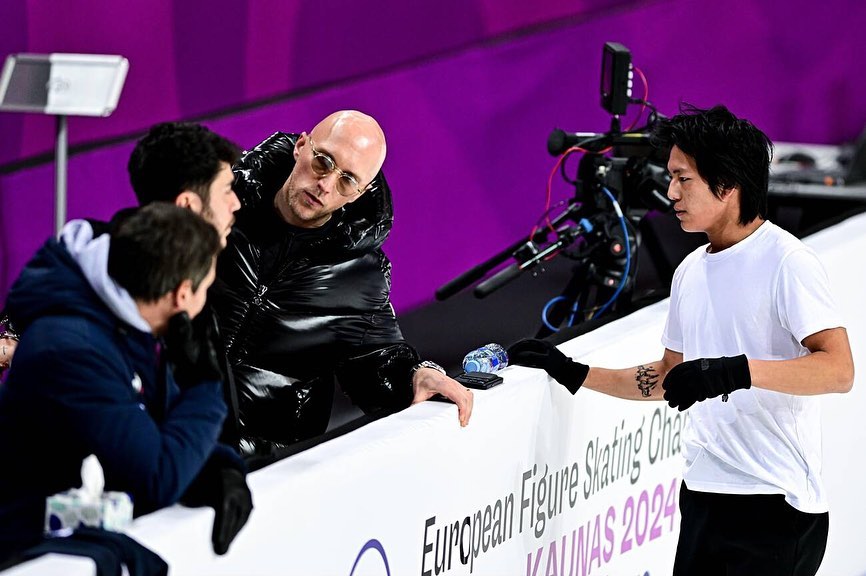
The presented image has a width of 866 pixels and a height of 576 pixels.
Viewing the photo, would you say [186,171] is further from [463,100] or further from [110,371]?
[463,100]

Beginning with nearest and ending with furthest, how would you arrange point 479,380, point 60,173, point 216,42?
point 479,380 < point 60,173 < point 216,42

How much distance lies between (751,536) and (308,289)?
1.10m

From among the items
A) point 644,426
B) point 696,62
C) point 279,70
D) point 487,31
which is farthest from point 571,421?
point 696,62

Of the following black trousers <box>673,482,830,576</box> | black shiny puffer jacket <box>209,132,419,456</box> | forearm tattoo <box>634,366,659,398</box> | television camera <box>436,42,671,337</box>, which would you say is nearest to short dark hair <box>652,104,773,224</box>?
forearm tattoo <box>634,366,659,398</box>

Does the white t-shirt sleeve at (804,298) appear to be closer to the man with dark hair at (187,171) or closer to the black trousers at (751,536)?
the black trousers at (751,536)

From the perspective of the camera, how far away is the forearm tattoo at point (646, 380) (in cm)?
297

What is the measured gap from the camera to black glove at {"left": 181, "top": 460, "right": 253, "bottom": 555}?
6.70 feet

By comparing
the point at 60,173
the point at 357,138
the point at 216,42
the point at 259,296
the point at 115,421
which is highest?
the point at 357,138

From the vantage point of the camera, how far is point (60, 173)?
4477mm

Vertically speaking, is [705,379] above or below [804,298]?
below

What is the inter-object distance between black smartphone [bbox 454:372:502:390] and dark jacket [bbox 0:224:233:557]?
0.87 meters

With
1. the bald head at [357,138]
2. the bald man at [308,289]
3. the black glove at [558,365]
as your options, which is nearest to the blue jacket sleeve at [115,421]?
the bald man at [308,289]

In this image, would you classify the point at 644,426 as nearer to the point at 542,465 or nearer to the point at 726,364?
the point at 542,465

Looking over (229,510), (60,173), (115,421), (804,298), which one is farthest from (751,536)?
(60,173)
